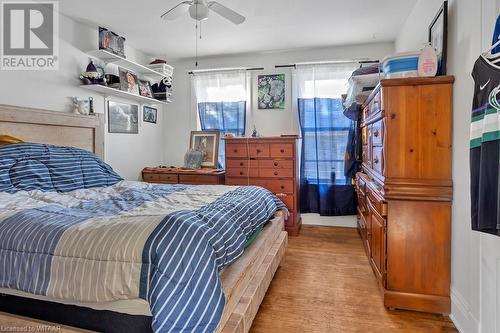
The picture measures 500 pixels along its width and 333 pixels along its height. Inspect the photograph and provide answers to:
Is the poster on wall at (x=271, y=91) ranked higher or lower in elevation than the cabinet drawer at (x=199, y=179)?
higher

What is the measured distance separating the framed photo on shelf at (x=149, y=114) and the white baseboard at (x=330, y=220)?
103 inches

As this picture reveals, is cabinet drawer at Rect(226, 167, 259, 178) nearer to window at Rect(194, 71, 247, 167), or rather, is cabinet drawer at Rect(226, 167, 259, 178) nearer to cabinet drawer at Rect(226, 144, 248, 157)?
cabinet drawer at Rect(226, 144, 248, 157)

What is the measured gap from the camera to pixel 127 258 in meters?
1.21

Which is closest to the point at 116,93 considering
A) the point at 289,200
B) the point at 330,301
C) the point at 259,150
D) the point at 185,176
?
the point at 185,176

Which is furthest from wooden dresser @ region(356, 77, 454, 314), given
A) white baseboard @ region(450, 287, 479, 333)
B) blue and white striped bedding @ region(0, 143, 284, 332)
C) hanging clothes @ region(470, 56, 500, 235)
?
blue and white striped bedding @ region(0, 143, 284, 332)

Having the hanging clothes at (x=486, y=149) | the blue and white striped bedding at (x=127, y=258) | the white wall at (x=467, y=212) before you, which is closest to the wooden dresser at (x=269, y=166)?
the white wall at (x=467, y=212)

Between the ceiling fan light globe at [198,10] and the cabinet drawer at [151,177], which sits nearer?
the ceiling fan light globe at [198,10]

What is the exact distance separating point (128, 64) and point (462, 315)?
4.01 m

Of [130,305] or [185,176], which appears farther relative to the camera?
[185,176]

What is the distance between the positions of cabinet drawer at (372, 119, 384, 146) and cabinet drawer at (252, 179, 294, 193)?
4.60ft

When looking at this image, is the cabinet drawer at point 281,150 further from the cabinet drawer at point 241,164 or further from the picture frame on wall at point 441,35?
the picture frame on wall at point 441,35

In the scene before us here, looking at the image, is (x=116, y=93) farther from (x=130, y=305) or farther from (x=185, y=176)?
(x=130, y=305)

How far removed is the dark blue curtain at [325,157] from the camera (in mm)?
4039

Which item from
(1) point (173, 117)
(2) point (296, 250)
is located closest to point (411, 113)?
(2) point (296, 250)
